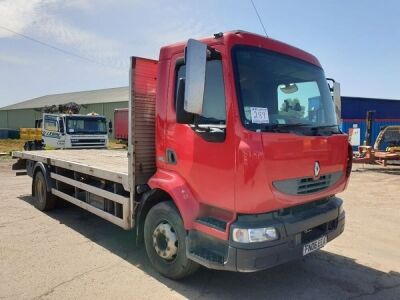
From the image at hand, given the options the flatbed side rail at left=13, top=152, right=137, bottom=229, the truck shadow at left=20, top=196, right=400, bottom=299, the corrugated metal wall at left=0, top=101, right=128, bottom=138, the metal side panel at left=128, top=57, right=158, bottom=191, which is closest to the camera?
the truck shadow at left=20, top=196, right=400, bottom=299

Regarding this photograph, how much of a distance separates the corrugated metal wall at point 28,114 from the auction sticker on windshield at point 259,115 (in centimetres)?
3824

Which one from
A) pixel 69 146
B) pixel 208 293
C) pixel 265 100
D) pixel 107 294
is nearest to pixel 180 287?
pixel 208 293

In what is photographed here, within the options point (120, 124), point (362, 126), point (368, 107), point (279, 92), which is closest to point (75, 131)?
point (120, 124)

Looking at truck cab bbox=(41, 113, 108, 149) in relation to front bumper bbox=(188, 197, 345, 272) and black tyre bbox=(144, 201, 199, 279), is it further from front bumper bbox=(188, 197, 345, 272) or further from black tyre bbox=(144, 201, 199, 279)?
front bumper bbox=(188, 197, 345, 272)

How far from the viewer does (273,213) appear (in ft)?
12.0

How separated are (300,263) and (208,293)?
4.89 feet

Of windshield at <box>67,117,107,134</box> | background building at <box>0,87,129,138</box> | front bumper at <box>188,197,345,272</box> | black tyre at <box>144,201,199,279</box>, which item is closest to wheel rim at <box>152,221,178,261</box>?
black tyre at <box>144,201,199,279</box>

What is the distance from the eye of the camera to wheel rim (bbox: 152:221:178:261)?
4.16m

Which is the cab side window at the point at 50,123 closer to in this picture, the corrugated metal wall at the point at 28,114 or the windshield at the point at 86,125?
the windshield at the point at 86,125

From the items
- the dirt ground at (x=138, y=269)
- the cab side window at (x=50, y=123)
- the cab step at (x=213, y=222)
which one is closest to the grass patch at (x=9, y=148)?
the cab side window at (x=50, y=123)

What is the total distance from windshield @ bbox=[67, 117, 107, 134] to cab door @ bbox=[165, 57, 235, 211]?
46.5 feet

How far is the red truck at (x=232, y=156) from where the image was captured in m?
3.42

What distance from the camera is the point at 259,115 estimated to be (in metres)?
3.54

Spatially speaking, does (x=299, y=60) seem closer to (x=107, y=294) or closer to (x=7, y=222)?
(x=107, y=294)
